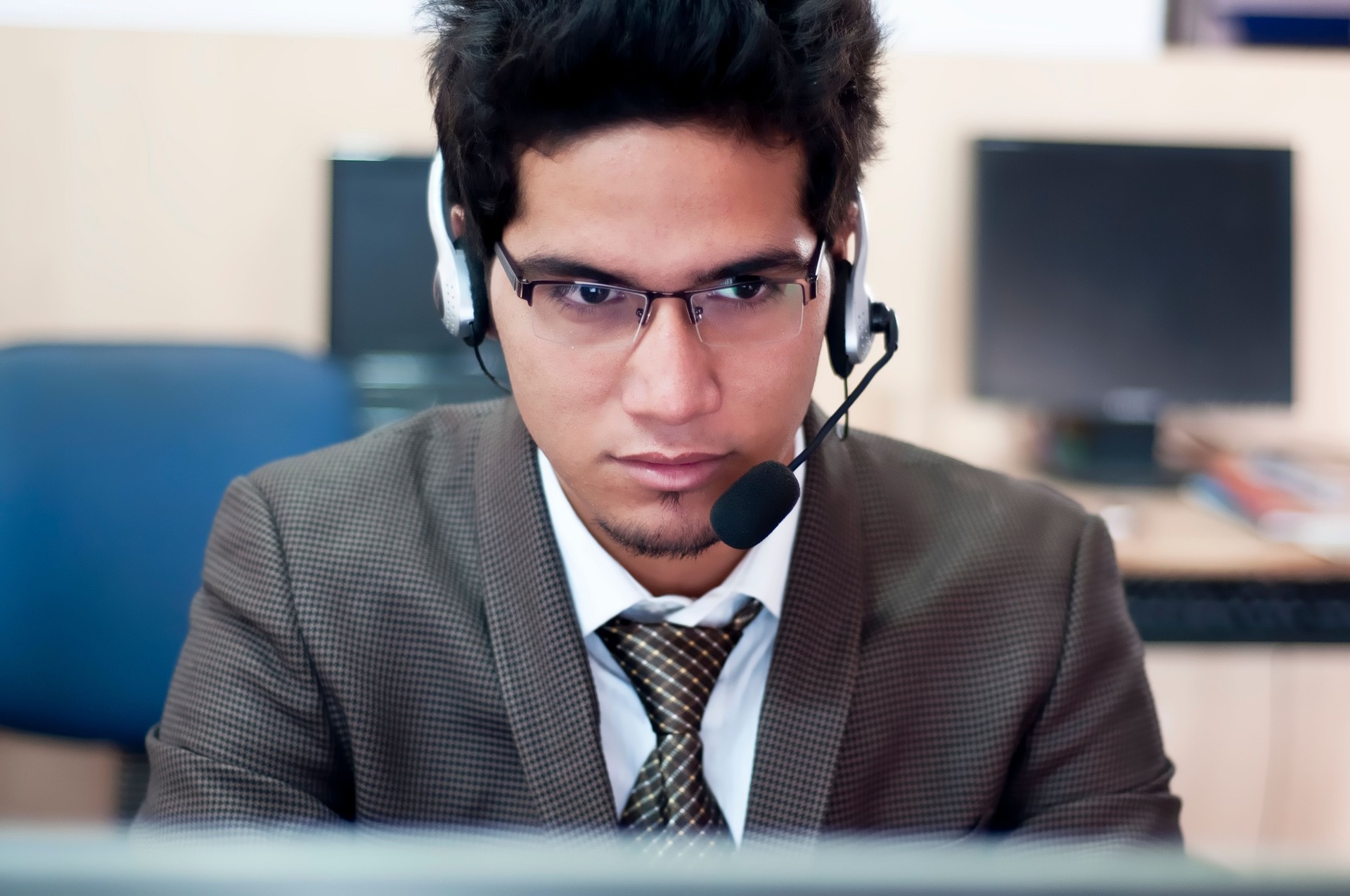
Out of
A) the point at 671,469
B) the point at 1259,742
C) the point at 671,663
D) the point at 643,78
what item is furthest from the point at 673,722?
the point at 1259,742

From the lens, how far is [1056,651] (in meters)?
0.98

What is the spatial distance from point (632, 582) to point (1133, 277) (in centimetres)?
136

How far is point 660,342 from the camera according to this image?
2.65 feet

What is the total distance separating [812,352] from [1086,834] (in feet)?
1.41

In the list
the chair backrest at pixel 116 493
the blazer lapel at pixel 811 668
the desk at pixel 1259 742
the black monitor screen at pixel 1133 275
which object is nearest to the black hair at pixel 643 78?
the blazer lapel at pixel 811 668

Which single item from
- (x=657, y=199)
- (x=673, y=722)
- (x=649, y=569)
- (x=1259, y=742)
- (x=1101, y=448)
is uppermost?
(x=657, y=199)

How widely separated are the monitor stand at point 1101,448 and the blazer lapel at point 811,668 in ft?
3.48

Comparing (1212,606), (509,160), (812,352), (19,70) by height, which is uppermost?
(19,70)

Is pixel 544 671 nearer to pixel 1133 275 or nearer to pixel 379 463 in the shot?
pixel 379 463

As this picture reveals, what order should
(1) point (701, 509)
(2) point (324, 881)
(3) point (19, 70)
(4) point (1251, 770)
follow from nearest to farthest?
(2) point (324, 881)
(1) point (701, 509)
(3) point (19, 70)
(4) point (1251, 770)

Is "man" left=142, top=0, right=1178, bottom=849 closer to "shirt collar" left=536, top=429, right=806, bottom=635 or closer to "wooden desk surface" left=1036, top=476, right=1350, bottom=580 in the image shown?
"shirt collar" left=536, top=429, right=806, bottom=635

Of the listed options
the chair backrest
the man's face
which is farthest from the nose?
the chair backrest

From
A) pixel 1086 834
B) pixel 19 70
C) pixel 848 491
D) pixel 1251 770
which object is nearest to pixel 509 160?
pixel 848 491

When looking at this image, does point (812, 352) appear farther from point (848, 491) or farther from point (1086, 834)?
point (1086, 834)
